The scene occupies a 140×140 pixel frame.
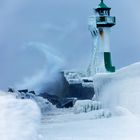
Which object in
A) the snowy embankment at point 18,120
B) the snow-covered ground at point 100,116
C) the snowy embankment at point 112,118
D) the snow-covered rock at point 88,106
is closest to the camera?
the snowy embankment at point 18,120

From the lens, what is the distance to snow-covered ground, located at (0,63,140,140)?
4090 mm

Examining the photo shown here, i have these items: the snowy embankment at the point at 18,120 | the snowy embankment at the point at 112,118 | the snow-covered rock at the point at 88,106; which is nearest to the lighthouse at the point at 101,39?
the snow-covered rock at the point at 88,106

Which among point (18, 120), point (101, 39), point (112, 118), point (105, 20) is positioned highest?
point (18, 120)

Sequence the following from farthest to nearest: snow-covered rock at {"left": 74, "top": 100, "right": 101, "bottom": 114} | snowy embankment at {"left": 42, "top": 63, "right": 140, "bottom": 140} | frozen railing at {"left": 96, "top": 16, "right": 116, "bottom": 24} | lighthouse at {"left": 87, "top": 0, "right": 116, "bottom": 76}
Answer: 1. frozen railing at {"left": 96, "top": 16, "right": 116, "bottom": 24}
2. lighthouse at {"left": 87, "top": 0, "right": 116, "bottom": 76}
3. snow-covered rock at {"left": 74, "top": 100, "right": 101, "bottom": 114}
4. snowy embankment at {"left": 42, "top": 63, "right": 140, "bottom": 140}

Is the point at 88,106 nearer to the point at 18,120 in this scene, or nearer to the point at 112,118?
the point at 112,118

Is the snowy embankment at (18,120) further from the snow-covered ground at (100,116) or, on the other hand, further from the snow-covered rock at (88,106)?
the snow-covered rock at (88,106)

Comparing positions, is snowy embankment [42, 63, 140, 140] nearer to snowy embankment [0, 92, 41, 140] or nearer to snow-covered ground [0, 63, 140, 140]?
snow-covered ground [0, 63, 140, 140]

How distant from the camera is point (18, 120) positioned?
414 centimetres

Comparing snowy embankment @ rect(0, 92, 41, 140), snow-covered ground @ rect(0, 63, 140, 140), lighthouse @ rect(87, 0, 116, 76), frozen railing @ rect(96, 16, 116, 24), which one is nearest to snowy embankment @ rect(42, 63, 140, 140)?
snow-covered ground @ rect(0, 63, 140, 140)

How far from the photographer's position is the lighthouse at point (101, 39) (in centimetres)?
2991

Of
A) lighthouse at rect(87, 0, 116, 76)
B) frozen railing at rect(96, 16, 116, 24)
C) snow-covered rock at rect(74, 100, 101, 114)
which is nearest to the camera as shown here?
snow-covered rock at rect(74, 100, 101, 114)

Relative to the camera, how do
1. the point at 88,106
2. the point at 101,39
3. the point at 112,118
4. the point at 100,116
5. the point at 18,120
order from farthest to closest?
the point at 101,39 → the point at 88,106 → the point at 100,116 → the point at 112,118 → the point at 18,120

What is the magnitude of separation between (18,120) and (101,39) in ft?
89.1

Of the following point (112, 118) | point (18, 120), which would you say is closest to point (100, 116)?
point (112, 118)
